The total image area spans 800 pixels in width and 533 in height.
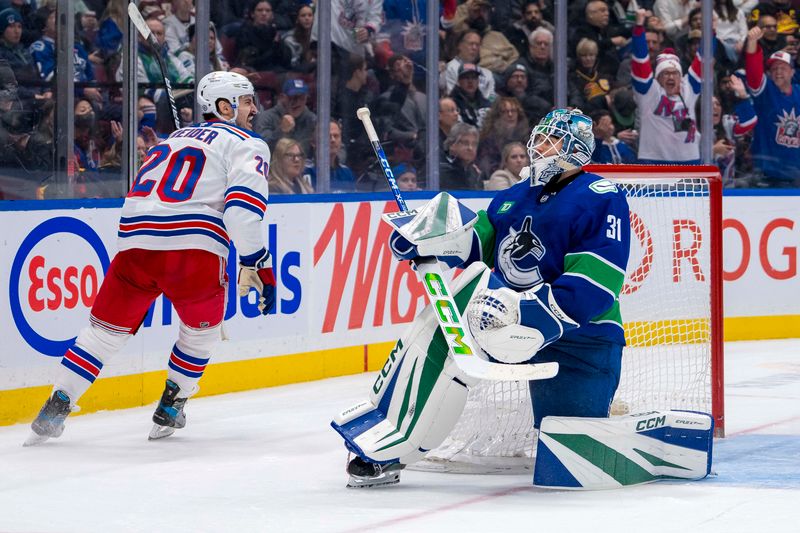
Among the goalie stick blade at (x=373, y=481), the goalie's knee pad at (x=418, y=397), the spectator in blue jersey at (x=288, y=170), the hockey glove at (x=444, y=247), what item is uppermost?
the spectator in blue jersey at (x=288, y=170)

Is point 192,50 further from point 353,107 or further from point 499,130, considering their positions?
point 499,130

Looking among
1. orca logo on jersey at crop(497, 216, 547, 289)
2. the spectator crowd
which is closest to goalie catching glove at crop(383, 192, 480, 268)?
orca logo on jersey at crop(497, 216, 547, 289)

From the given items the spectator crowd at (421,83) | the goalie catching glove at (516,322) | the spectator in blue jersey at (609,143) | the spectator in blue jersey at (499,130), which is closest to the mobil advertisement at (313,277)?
the spectator crowd at (421,83)

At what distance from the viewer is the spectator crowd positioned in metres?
5.59

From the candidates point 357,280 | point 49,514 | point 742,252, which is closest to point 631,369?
point 357,280

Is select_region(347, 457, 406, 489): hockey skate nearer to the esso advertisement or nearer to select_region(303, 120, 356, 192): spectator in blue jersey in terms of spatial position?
the esso advertisement

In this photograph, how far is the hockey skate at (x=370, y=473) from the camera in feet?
12.4

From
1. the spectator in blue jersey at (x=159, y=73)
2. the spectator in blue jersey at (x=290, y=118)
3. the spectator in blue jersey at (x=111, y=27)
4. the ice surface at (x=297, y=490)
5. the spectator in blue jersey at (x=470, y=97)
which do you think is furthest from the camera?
the spectator in blue jersey at (x=470, y=97)

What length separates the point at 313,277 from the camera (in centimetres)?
632

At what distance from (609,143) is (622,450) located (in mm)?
4785

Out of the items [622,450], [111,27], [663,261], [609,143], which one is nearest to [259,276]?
[622,450]

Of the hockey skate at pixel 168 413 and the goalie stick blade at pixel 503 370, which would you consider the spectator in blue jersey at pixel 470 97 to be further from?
the goalie stick blade at pixel 503 370

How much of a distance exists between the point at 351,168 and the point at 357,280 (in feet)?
2.46

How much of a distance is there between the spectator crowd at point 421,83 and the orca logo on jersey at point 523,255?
214 centimetres
